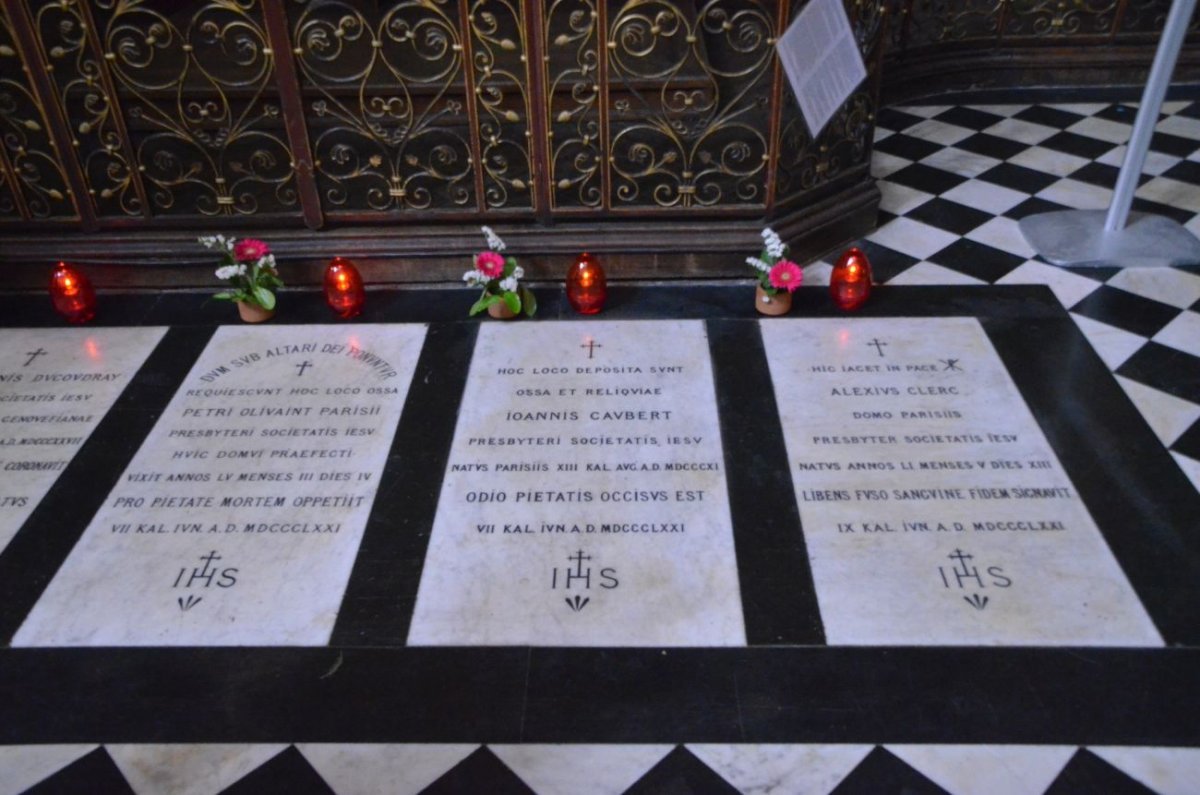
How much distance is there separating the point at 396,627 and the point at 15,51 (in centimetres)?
262

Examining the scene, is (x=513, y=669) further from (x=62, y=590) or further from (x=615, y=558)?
(x=62, y=590)

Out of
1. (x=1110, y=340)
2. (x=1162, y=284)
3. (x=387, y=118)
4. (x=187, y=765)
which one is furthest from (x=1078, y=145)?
(x=187, y=765)

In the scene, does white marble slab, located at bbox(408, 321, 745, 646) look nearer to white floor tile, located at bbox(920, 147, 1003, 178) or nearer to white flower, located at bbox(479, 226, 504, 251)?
white flower, located at bbox(479, 226, 504, 251)

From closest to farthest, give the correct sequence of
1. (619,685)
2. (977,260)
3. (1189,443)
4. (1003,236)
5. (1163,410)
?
(619,685)
(1189,443)
(1163,410)
(977,260)
(1003,236)

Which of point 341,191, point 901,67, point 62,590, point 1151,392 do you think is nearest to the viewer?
point 62,590

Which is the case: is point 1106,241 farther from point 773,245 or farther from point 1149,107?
point 773,245

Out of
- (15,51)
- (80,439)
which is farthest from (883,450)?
(15,51)

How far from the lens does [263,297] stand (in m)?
3.54

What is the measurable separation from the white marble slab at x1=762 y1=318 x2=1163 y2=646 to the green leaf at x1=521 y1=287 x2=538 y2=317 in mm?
869

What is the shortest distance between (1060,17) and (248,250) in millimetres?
4725

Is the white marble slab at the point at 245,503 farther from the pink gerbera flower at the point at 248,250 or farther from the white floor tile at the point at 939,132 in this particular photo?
the white floor tile at the point at 939,132

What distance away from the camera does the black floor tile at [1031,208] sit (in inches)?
A: 169

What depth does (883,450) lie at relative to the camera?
2885 millimetres

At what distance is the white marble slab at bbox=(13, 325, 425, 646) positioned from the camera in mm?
2426
